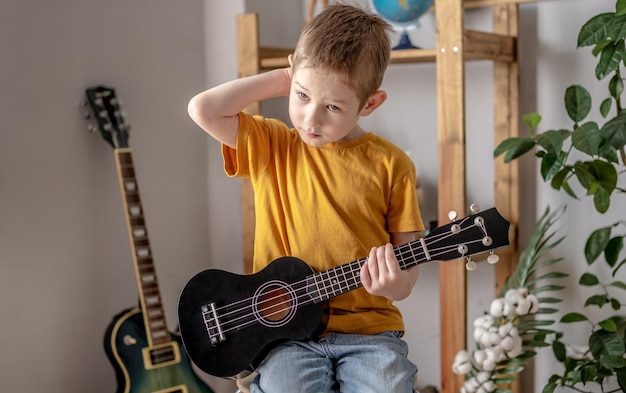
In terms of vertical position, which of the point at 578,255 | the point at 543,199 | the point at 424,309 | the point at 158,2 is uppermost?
the point at 158,2

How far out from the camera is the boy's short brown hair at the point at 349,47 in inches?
55.5

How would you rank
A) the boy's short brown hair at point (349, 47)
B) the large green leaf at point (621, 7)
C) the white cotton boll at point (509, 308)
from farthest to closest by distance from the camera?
the white cotton boll at point (509, 308) < the large green leaf at point (621, 7) < the boy's short brown hair at point (349, 47)

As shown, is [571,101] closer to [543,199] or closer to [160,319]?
[543,199]

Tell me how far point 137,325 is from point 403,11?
3.80 ft

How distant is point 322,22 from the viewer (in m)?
1.45

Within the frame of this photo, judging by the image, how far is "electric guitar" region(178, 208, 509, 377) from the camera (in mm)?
1494

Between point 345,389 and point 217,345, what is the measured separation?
0.23m

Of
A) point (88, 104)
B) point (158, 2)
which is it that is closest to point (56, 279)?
point (88, 104)

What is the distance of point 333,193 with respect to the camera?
1560 mm

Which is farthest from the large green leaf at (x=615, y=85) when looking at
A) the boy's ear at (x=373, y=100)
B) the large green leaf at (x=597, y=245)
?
the boy's ear at (x=373, y=100)

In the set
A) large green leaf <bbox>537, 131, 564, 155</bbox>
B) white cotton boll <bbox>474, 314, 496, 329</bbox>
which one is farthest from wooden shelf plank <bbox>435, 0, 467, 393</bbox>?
large green leaf <bbox>537, 131, 564, 155</bbox>

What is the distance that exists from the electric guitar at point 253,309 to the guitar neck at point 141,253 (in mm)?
950

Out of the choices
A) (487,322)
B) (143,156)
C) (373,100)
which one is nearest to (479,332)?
(487,322)

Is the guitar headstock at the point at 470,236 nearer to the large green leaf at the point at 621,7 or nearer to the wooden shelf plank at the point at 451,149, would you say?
the large green leaf at the point at 621,7
